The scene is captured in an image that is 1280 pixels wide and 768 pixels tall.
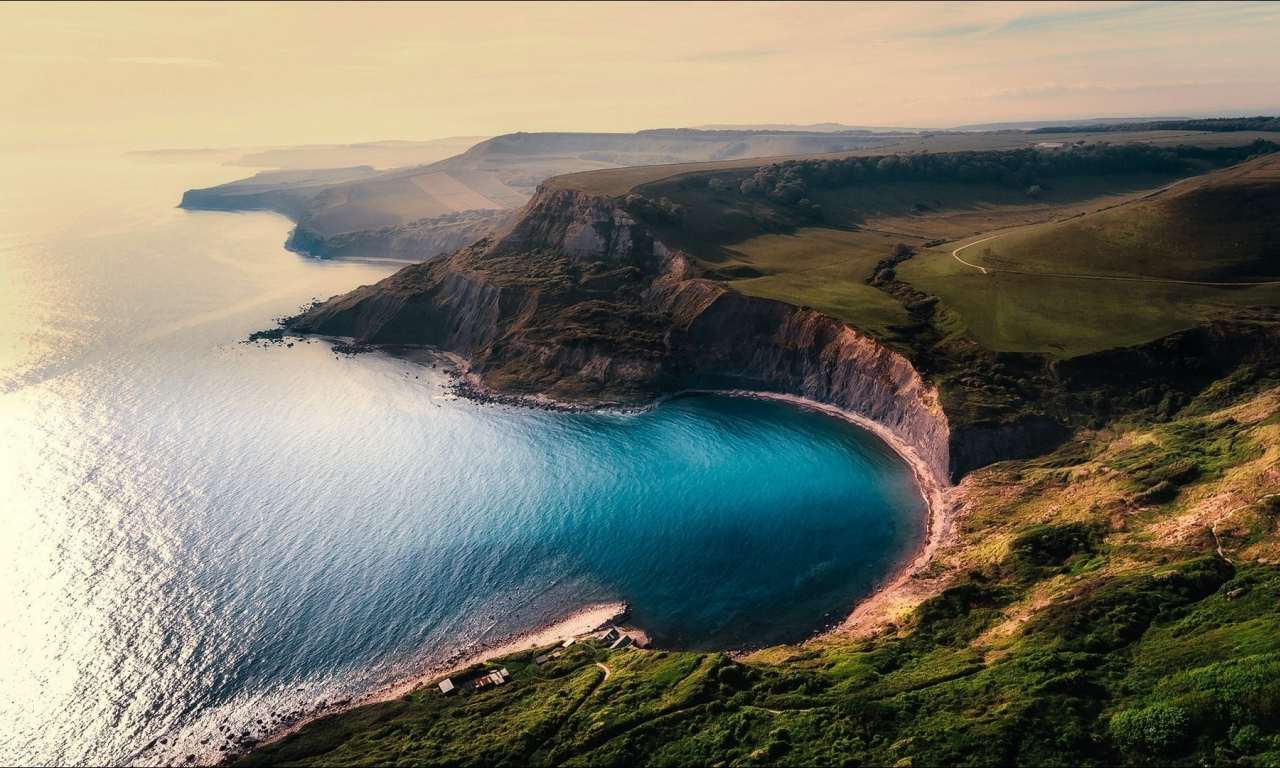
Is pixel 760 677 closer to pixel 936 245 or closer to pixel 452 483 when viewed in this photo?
pixel 452 483

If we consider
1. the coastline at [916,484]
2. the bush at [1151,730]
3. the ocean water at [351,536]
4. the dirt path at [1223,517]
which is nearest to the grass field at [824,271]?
the coastline at [916,484]

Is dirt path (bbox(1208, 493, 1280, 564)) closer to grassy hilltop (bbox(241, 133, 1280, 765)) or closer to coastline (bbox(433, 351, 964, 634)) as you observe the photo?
grassy hilltop (bbox(241, 133, 1280, 765))

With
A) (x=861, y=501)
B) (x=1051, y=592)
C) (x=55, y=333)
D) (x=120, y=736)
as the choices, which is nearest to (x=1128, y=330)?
(x=861, y=501)

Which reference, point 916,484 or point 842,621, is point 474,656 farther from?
point 916,484

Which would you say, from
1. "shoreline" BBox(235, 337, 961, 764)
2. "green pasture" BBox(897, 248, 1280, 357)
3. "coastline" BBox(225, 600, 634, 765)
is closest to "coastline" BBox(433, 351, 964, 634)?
"shoreline" BBox(235, 337, 961, 764)

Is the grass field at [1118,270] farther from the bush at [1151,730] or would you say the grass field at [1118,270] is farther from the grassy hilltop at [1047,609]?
the bush at [1151,730]

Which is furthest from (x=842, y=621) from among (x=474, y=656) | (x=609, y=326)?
(x=609, y=326)

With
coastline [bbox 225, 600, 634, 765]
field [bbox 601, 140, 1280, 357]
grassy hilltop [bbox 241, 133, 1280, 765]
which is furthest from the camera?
field [bbox 601, 140, 1280, 357]
